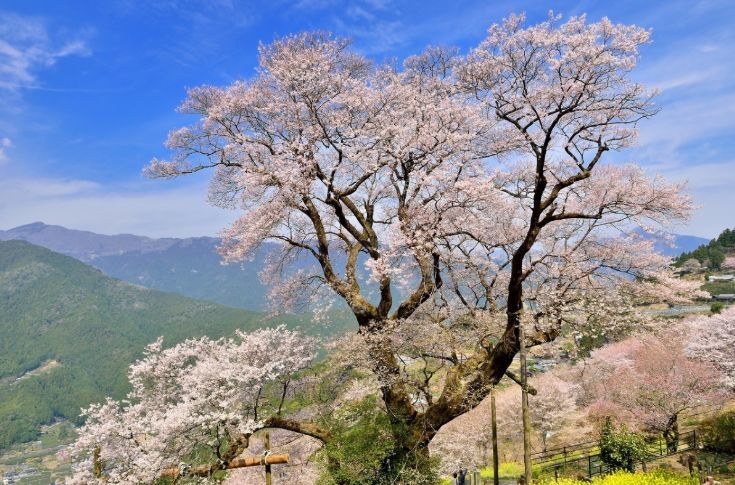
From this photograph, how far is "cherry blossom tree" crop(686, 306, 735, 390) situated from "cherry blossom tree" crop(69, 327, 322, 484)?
19.6m

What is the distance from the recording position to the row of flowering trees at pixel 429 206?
12.3 meters

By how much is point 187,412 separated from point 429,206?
29.4ft

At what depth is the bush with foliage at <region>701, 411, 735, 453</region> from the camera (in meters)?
18.9

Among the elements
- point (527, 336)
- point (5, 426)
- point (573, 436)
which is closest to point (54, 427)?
point (5, 426)

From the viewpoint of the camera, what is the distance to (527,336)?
13.8 meters

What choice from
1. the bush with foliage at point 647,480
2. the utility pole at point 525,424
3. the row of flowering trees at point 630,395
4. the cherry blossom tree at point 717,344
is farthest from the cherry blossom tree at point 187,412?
the cherry blossom tree at point 717,344

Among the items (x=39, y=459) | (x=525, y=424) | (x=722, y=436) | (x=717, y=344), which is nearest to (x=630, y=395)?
(x=717, y=344)

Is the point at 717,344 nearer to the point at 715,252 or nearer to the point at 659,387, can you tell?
the point at 659,387

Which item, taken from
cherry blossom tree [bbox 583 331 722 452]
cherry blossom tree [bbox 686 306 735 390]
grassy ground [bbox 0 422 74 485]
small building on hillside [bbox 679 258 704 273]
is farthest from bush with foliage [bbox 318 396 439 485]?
grassy ground [bbox 0 422 74 485]

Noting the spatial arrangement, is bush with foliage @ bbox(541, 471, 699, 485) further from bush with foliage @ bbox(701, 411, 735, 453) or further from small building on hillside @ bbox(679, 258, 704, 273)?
small building on hillside @ bbox(679, 258, 704, 273)

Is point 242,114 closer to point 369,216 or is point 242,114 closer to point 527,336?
point 369,216

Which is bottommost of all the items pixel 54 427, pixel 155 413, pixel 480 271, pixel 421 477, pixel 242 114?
pixel 54 427

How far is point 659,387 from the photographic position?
24.1 meters

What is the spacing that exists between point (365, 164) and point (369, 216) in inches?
78.8
